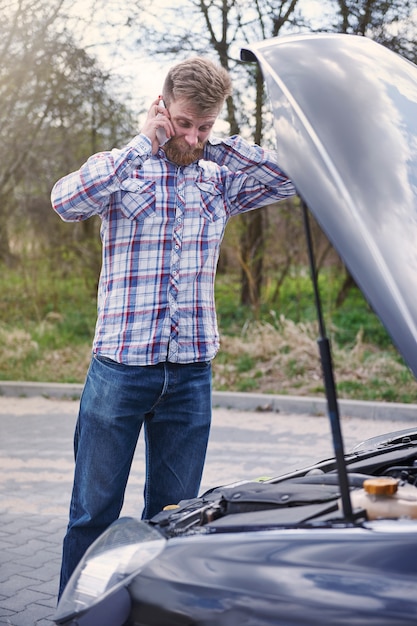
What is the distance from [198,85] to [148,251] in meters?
0.56

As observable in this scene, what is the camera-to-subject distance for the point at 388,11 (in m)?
12.6

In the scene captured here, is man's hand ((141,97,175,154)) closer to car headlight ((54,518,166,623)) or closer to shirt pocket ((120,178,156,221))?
shirt pocket ((120,178,156,221))

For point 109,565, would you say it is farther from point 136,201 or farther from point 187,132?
point 187,132

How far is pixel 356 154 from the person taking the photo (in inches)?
78.5

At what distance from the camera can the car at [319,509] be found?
162 centimetres

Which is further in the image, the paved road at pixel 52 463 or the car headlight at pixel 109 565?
the paved road at pixel 52 463

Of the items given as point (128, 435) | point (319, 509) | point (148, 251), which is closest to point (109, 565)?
point (319, 509)

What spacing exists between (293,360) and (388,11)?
5.35m

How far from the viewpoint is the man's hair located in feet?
9.30

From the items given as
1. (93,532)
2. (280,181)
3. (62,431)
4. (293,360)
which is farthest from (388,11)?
(93,532)

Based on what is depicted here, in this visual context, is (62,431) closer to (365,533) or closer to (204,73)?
(204,73)

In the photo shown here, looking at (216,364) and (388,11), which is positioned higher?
(388,11)

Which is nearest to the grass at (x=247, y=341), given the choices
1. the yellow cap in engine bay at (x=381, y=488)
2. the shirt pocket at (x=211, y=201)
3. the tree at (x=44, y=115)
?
the tree at (x=44, y=115)

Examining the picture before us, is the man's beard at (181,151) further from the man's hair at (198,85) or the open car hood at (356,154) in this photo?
the open car hood at (356,154)
